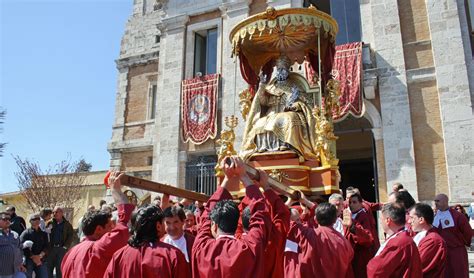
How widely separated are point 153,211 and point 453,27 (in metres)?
13.3

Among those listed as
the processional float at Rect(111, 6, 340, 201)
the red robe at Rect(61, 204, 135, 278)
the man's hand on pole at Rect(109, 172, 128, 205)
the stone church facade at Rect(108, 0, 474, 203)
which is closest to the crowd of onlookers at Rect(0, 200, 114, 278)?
the red robe at Rect(61, 204, 135, 278)

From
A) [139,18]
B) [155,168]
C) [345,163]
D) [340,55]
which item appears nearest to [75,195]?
[155,168]

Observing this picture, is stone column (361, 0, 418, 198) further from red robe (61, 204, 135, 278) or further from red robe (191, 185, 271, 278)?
red robe (61, 204, 135, 278)

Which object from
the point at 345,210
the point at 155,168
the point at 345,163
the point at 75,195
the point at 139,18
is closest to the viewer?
the point at 345,210

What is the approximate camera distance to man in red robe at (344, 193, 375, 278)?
503cm

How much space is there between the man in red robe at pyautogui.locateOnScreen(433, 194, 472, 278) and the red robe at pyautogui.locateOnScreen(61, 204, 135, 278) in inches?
169

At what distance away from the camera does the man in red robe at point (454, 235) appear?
5707 millimetres

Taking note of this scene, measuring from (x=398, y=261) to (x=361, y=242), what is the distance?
163 cm

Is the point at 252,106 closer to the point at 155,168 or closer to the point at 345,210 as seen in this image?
the point at 345,210

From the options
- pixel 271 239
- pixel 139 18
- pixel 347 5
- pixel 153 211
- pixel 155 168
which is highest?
pixel 139 18

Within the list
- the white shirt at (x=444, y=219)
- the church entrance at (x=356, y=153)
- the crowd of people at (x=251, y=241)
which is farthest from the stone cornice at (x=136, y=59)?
the white shirt at (x=444, y=219)

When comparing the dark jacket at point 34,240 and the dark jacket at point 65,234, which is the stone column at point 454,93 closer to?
the dark jacket at point 65,234

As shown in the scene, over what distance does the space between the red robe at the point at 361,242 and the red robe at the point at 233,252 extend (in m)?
2.10

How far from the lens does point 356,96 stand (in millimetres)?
13930
